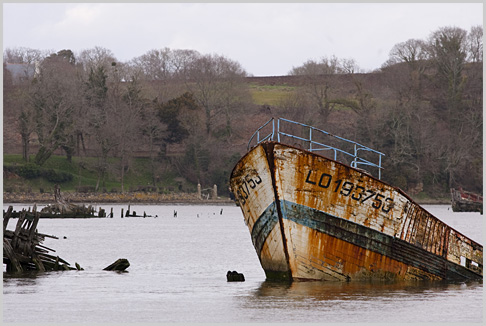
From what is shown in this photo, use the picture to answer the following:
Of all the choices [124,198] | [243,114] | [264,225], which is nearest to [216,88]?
[243,114]

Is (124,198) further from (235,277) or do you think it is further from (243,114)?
(235,277)

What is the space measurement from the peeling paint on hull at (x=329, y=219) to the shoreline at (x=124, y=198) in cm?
6575

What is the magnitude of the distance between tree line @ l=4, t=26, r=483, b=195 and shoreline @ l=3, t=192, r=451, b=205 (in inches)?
78.5

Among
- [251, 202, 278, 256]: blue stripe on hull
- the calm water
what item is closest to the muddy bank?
the calm water

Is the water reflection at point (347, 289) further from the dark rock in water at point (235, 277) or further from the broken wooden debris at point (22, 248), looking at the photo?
the broken wooden debris at point (22, 248)

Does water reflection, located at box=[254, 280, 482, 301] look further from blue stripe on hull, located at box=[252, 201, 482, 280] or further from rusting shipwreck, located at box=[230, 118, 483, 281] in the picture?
blue stripe on hull, located at box=[252, 201, 482, 280]

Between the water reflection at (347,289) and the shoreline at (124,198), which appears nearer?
the water reflection at (347,289)

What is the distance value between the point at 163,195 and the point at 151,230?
4011 cm

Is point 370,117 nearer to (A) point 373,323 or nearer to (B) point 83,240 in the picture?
(B) point 83,240

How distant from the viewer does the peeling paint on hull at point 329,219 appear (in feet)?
84.1

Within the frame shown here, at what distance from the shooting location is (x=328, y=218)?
84.4 feet

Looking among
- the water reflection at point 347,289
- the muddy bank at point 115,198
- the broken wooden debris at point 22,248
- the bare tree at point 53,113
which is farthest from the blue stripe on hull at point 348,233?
the bare tree at point 53,113

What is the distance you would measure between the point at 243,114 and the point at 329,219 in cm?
8580

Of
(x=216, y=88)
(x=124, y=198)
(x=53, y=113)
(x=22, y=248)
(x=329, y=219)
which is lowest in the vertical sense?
(x=124, y=198)
